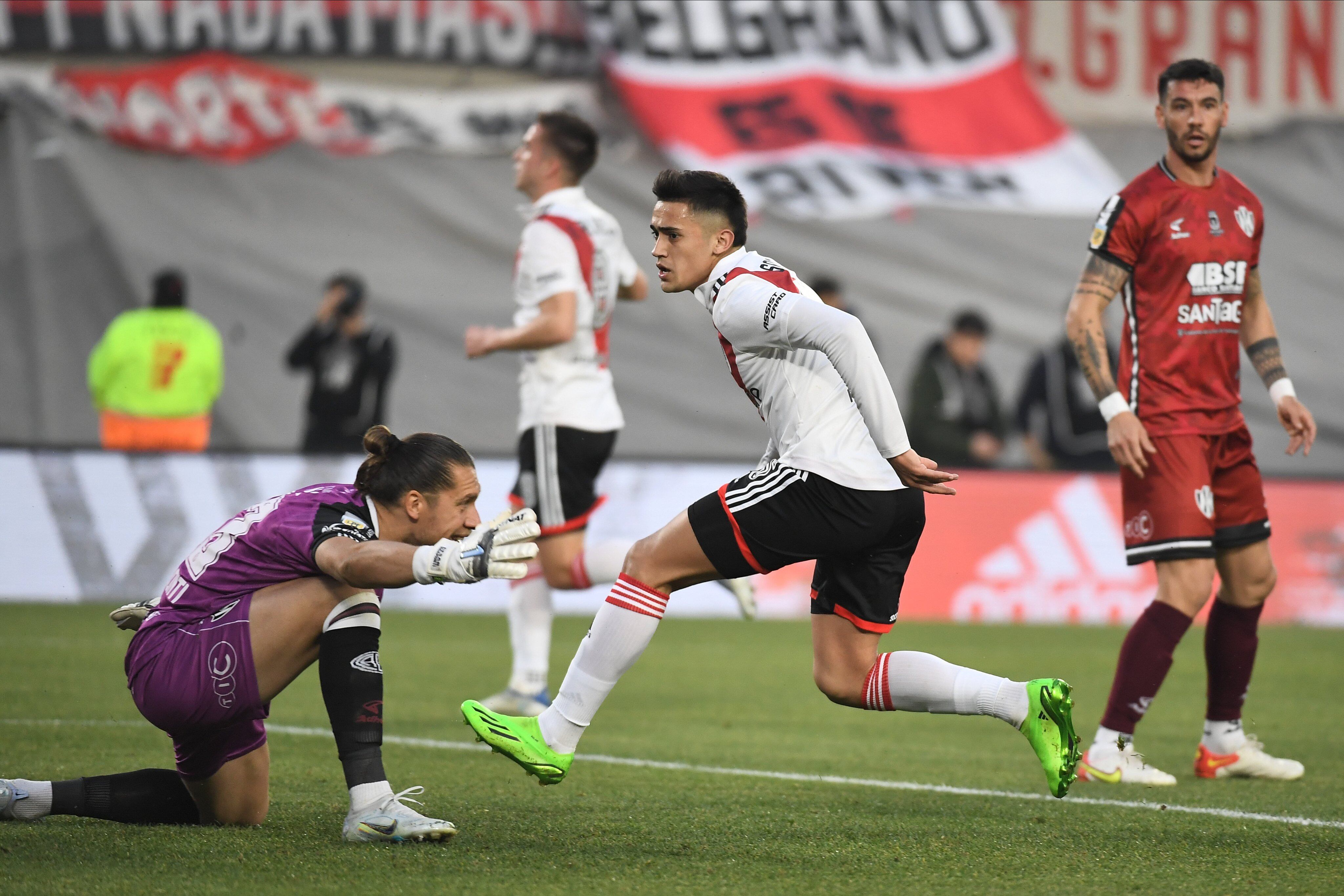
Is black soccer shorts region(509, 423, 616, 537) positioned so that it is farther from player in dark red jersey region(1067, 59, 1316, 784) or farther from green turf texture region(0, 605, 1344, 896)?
player in dark red jersey region(1067, 59, 1316, 784)

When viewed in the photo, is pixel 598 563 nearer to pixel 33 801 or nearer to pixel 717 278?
pixel 717 278

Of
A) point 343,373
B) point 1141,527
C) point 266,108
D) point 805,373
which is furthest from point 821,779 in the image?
point 266,108

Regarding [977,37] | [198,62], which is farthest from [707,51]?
[198,62]

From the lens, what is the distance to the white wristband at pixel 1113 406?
222 inches

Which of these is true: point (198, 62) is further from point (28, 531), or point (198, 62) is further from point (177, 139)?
point (28, 531)

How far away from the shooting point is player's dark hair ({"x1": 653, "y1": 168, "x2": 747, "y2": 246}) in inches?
182

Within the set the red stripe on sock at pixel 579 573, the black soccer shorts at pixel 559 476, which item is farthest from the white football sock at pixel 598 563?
the black soccer shorts at pixel 559 476

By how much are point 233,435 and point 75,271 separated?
1949 mm

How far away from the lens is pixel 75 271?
A: 1465cm

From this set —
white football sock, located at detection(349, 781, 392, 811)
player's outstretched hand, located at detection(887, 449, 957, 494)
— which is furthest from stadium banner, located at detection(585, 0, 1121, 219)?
white football sock, located at detection(349, 781, 392, 811)

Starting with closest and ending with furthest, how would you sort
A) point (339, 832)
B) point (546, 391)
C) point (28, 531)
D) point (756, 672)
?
point (339, 832), point (546, 391), point (756, 672), point (28, 531)

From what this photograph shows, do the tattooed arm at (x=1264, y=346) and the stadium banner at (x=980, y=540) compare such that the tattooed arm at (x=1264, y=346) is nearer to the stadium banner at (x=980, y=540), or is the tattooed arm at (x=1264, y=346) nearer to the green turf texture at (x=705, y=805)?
the green turf texture at (x=705, y=805)

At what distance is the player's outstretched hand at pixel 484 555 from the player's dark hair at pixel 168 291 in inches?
350

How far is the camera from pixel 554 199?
23.8ft
